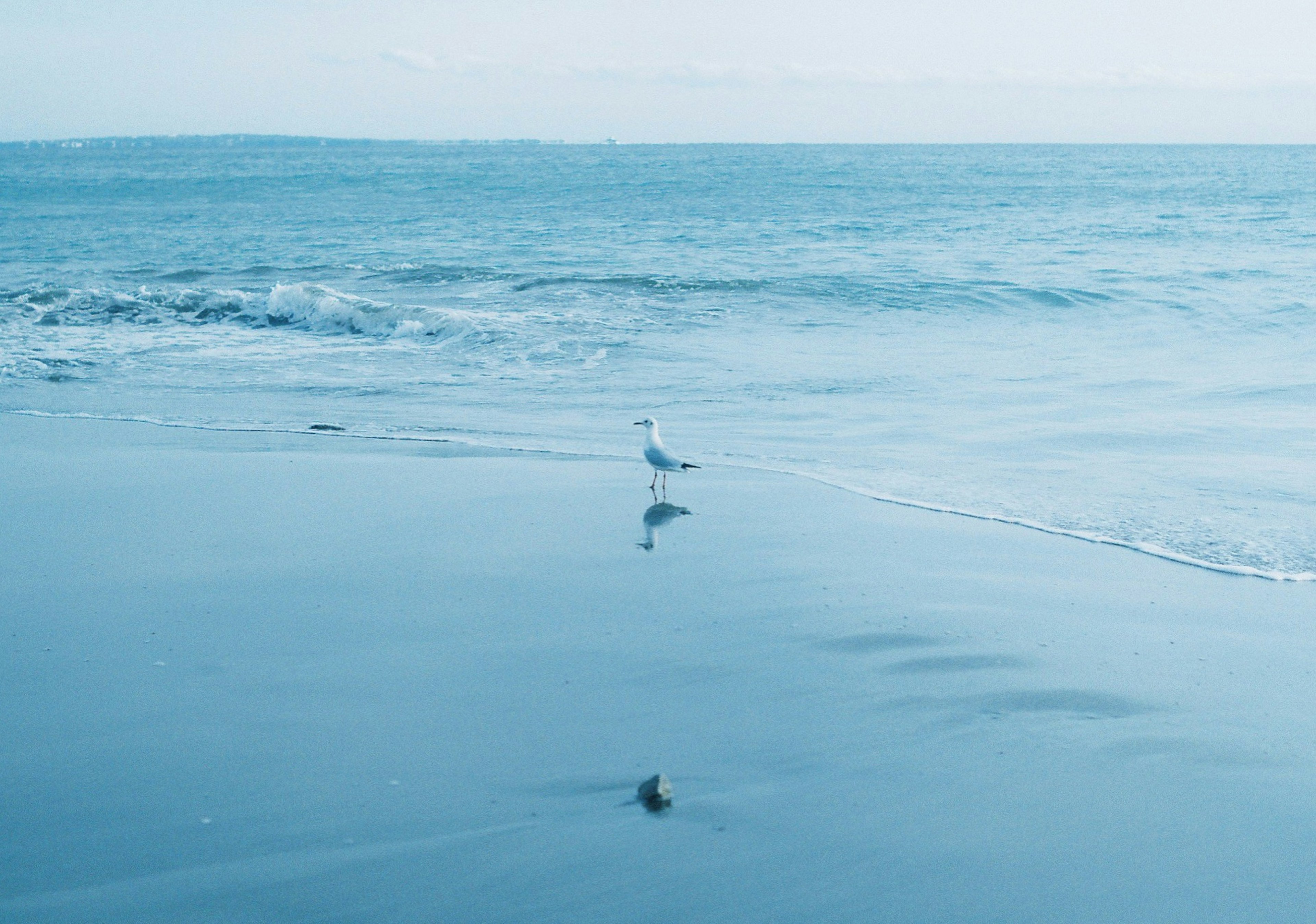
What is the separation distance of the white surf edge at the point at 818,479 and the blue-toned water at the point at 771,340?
66 millimetres

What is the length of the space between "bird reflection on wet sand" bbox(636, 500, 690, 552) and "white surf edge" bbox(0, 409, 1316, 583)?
41.8 inches

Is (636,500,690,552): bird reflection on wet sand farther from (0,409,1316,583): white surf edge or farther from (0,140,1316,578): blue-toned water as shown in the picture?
(0,140,1316,578): blue-toned water

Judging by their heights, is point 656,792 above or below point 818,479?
below

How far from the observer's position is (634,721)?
157 inches

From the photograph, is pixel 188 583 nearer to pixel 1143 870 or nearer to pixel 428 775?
pixel 428 775

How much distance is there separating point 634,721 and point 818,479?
373 cm

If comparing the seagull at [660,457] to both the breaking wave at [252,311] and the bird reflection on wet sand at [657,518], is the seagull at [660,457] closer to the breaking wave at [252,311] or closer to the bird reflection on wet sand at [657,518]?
the bird reflection on wet sand at [657,518]

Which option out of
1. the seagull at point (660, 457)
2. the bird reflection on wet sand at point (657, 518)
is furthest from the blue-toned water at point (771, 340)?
the bird reflection on wet sand at point (657, 518)

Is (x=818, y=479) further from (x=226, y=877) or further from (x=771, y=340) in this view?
(x=771, y=340)

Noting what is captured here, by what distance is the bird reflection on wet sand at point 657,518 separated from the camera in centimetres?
607

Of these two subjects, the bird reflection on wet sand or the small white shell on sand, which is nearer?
the small white shell on sand

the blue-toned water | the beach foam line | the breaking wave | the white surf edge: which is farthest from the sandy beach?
the breaking wave

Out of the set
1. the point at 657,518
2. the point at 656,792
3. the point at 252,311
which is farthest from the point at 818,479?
the point at 252,311

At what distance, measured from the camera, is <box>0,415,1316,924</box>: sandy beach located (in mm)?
3131
